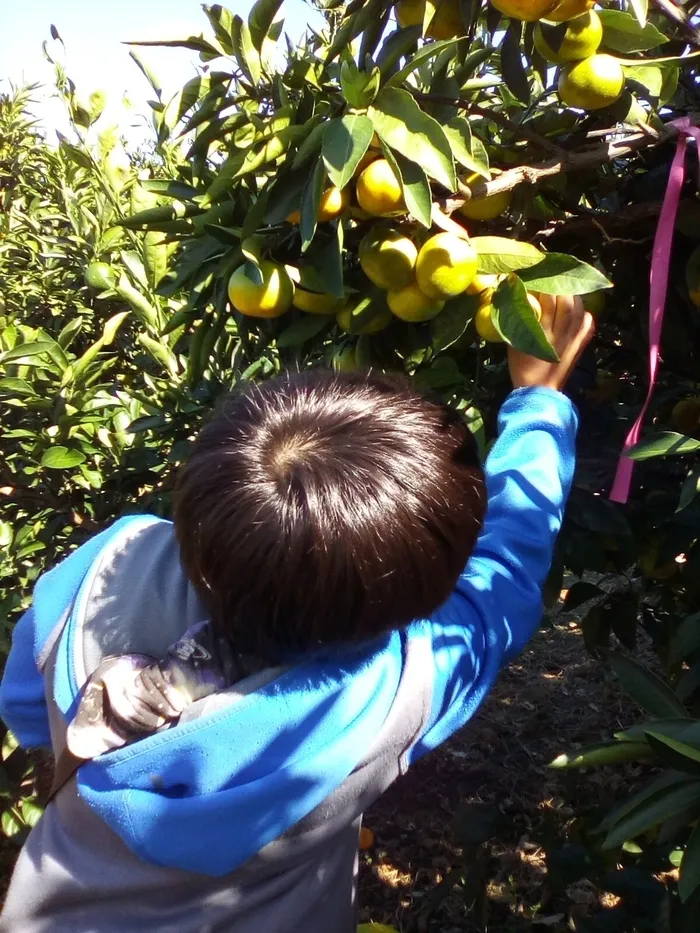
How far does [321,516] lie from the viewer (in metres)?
0.69

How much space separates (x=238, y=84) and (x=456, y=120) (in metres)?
0.28

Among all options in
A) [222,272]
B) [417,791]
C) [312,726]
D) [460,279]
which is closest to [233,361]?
[222,272]

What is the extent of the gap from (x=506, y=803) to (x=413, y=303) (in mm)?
2024

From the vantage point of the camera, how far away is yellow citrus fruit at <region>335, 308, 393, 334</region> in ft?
3.30

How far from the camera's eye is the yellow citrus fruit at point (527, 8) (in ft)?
2.63

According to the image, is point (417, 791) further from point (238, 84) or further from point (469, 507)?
point (238, 84)

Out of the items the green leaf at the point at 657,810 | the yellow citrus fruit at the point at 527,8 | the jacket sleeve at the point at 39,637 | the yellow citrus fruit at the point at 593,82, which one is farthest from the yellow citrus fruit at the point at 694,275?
the jacket sleeve at the point at 39,637

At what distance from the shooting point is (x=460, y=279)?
34.5 inches

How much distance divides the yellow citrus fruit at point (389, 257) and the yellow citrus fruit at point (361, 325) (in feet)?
0.23

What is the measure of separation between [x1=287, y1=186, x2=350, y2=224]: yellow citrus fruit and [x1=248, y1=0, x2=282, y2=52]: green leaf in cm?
20

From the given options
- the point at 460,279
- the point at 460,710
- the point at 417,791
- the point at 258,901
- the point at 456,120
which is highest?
the point at 456,120

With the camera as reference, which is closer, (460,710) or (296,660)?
(296,660)

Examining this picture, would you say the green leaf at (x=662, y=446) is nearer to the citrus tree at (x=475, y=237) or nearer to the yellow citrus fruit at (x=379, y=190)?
the citrus tree at (x=475, y=237)

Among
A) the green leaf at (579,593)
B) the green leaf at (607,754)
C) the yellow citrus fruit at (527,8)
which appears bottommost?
the green leaf at (579,593)
